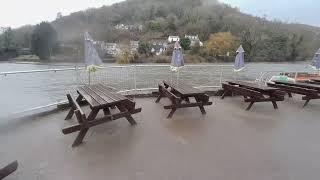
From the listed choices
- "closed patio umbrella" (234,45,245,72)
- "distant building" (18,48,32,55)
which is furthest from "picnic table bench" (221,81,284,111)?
"distant building" (18,48,32,55)

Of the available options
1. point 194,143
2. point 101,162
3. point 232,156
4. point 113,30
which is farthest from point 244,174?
point 113,30

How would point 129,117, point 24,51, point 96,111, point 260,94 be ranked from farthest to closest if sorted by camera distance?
point 24,51 → point 260,94 → point 129,117 → point 96,111

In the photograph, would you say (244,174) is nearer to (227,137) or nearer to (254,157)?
(254,157)

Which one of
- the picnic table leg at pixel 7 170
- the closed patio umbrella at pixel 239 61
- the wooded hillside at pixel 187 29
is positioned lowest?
the picnic table leg at pixel 7 170

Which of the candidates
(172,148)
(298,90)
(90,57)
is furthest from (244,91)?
(172,148)

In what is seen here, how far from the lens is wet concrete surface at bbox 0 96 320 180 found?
3.09 m

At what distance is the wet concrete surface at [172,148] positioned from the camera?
3086mm

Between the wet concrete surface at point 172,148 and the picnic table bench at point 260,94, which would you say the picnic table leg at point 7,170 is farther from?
the picnic table bench at point 260,94

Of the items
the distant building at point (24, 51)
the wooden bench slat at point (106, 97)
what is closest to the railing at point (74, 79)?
the wooden bench slat at point (106, 97)

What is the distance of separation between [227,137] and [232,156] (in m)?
0.80

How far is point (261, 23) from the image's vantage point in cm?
4525

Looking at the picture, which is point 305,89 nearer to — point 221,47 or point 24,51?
point 221,47

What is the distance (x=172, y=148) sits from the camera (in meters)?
3.83

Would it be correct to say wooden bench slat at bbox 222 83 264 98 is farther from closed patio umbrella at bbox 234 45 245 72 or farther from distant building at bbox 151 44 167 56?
distant building at bbox 151 44 167 56
